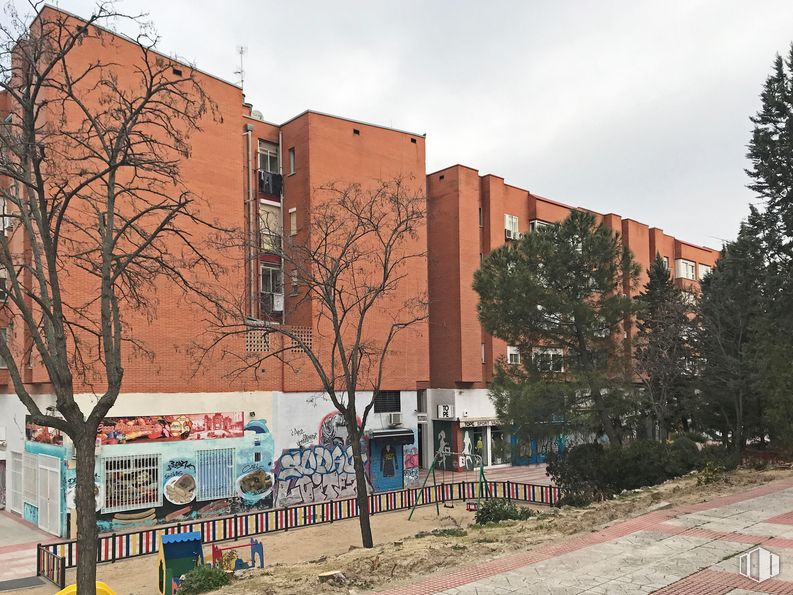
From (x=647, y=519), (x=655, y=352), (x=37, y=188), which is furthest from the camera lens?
(x=655, y=352)

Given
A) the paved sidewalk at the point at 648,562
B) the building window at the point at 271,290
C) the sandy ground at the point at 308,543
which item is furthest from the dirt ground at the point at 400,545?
the building window at the point at 271,290

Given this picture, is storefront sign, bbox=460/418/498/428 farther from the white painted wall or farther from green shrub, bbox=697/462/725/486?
green shrub, bbox=697/462/725/486

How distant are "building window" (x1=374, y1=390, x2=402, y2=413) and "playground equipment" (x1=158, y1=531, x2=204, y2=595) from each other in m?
17.2

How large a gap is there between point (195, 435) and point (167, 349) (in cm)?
336

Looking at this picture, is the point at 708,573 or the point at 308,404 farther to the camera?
the point at 308,404

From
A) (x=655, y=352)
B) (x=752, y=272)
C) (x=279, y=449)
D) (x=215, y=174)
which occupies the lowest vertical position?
(x=279, y=449)

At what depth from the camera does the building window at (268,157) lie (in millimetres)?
31938

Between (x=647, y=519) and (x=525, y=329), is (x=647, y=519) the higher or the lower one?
the lower one

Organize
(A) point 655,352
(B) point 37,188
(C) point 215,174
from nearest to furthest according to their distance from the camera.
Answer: (B) point 37,188
(C) point 215,174
(A) point 655,352

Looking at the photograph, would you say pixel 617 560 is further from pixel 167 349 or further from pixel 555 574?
pixel 167 349

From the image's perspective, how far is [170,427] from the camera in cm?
2442

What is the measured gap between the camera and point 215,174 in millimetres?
27297

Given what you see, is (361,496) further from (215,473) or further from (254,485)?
(254,485)

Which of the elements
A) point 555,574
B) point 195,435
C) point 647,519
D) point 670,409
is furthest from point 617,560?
point 670,409
